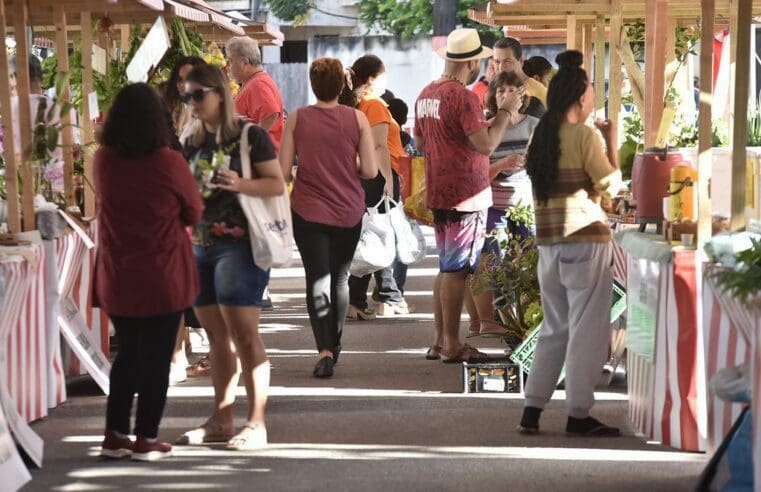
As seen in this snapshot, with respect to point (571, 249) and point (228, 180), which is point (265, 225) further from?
point (571, 249)

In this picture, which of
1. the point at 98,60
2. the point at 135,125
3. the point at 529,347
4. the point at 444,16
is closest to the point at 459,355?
the point at 529,347

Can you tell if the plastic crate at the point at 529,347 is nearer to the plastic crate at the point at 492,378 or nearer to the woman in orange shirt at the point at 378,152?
the plastic crate at the point at 492,378

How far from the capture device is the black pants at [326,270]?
902cm

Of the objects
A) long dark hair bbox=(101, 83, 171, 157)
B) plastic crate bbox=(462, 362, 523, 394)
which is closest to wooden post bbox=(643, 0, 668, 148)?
plastic crate bbox=(462, 362, 523, 394)

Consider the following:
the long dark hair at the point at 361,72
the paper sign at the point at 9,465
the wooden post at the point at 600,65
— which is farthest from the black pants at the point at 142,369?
the wooden post at the point at 600,65

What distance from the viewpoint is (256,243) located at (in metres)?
6.85

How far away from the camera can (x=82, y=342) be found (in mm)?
8641

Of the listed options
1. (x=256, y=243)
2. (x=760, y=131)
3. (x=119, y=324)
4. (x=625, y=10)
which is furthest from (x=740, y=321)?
(x=625, y=10)

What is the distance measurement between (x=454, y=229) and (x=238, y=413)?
2.26 m

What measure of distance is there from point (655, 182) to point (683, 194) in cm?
57

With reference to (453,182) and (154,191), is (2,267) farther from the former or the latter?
(453,182)

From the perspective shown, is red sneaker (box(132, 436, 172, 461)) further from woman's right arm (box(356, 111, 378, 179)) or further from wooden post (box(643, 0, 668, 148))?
wooden post (box(643, 0, 668, 148))

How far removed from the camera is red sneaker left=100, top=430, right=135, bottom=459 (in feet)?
22.3

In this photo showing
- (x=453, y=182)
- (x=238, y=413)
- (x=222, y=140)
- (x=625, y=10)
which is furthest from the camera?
(x=625, y=10)
